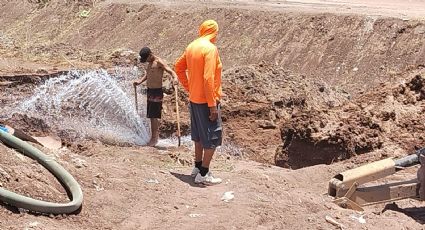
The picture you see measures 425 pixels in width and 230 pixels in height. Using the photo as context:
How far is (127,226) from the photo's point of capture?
5805mm

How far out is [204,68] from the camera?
269 inches

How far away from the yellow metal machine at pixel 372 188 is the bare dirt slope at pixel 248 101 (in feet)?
0.50

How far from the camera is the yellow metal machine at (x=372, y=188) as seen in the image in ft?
22.4

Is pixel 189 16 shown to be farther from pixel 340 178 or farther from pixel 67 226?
pixel 67 226

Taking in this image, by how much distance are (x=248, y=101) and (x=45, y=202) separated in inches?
306

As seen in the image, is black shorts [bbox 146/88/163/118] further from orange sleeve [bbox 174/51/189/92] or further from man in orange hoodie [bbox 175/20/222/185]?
man in orange hoodie [bbox 175/20/222/185]

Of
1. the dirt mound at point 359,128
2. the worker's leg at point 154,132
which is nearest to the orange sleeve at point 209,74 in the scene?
the dirt mound at point 359,128

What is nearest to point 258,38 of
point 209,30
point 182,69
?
point 182,69

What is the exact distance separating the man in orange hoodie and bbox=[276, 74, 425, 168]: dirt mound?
2831 millimetres

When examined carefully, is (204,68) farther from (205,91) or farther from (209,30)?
(209,30)

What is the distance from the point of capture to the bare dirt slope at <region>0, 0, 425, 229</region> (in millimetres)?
6219

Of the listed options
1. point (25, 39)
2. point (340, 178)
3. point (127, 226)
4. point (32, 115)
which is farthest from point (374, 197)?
point (25, 39)

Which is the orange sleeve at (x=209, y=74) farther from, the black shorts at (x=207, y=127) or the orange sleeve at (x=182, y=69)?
the orange sleeve at (x=182, y=69)

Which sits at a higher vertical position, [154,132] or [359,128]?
[359,128]
